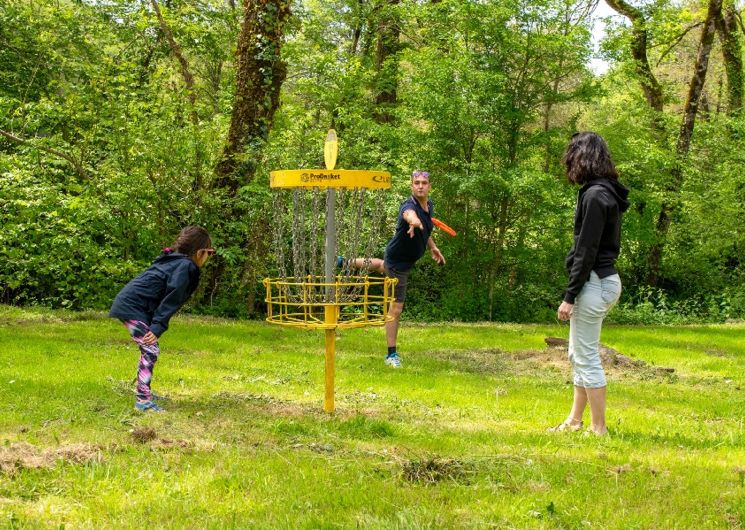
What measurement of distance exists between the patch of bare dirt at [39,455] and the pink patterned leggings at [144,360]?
1.23 m

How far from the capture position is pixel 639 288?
18.5 m

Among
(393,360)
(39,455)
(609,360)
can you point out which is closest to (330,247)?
(39,455)

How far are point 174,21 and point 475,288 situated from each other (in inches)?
316

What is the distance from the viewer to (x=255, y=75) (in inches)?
521

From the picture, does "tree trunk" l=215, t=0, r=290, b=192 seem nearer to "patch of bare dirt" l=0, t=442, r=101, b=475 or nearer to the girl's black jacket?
the girl's black jacket

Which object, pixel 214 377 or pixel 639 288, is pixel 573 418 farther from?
pixel 639 288

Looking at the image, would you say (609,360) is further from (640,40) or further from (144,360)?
(640,40)

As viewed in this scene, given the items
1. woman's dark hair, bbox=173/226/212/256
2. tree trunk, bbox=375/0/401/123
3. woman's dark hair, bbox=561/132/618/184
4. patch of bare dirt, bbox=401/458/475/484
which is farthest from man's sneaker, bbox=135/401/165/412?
tree trunk, bbox=375/0/401/123

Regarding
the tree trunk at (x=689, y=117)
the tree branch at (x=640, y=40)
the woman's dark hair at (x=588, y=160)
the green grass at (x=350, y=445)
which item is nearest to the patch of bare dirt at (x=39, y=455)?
the green grass at (x=350, y=445)

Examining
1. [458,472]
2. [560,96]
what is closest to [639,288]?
[560,96]

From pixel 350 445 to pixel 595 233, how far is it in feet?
6.89

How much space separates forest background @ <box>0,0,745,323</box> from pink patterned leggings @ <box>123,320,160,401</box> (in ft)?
18.7

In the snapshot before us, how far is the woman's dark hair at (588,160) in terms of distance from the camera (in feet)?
17.4

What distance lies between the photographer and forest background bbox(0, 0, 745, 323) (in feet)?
39.3
